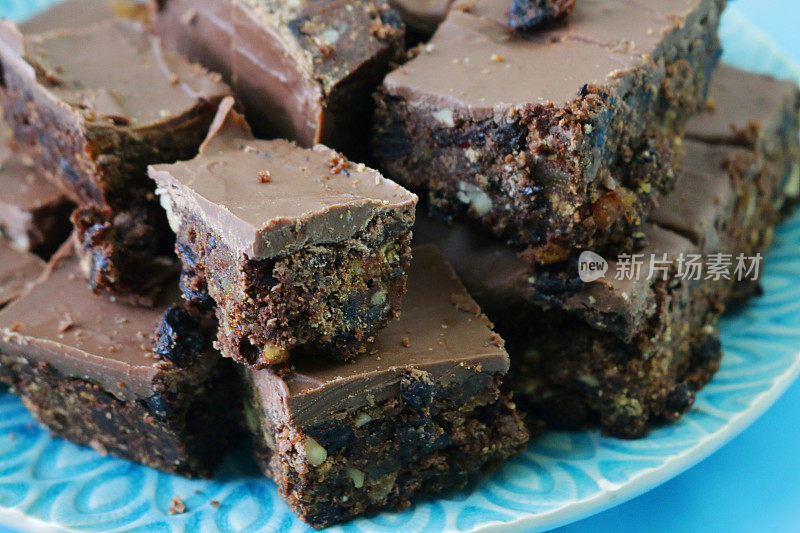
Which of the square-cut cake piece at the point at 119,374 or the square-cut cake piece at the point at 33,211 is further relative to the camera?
the square-cut cake piece at the point at 33,211

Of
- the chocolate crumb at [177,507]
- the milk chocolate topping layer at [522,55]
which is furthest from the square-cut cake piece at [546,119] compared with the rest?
the chocolate crumb at [177,507]

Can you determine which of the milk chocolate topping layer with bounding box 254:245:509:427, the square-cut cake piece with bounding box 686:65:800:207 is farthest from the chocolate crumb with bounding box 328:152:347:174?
the square-cut cake piece with bounding box 686:65:800:207

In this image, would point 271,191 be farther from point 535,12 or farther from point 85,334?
point 535,12

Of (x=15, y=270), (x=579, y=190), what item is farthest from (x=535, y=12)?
(x=15, y=270)

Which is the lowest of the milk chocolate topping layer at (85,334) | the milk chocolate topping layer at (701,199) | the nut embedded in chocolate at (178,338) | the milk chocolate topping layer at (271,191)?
the milk chocolate topping layer at (85,334)

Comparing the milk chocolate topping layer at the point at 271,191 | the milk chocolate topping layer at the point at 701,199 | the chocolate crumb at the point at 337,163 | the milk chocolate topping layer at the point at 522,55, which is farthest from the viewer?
the milk chocolate topping layer at the point at 701,199

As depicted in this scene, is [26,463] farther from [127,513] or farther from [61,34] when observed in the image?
[61,34]

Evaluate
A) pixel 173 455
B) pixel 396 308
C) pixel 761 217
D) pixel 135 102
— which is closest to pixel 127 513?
pixel 173 455

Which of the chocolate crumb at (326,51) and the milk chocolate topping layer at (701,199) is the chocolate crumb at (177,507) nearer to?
the chocolate crumb at (326,51)
